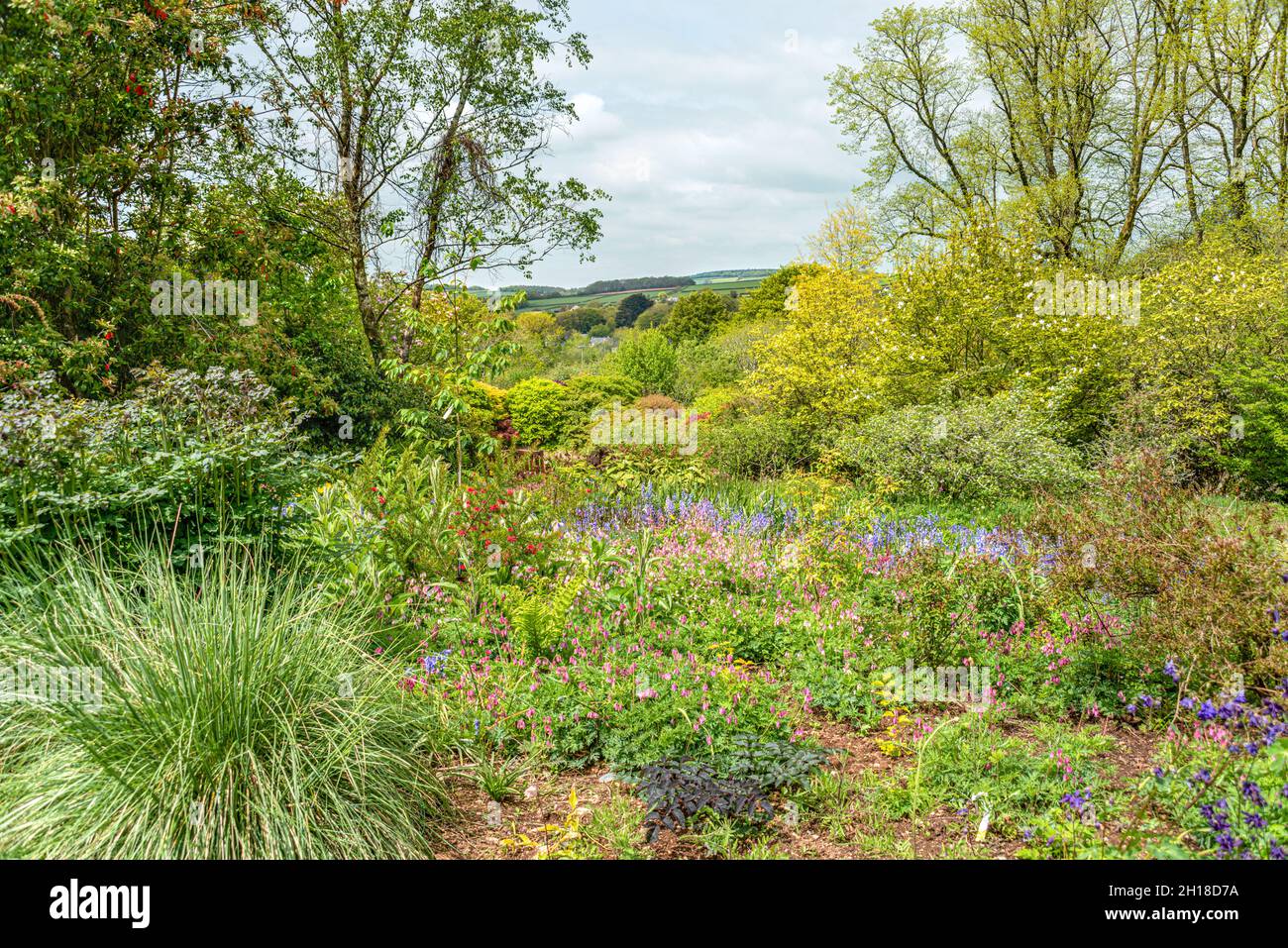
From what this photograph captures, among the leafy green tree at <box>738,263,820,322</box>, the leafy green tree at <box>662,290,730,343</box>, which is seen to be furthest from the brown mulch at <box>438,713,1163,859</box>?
the leafy green tree at <box>662,290,730,343</box>

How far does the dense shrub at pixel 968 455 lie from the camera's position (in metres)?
8.65

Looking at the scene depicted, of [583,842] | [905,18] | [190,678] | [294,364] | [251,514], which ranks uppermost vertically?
[905,18]

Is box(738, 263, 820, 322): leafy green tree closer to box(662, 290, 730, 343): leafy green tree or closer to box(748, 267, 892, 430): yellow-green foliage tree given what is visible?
box(662, 290, 730, 343): leafy green tree

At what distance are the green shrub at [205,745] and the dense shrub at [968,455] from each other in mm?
6858

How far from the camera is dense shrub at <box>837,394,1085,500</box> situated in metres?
8.65

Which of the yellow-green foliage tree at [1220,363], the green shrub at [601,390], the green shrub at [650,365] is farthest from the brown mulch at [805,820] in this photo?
the green shrub at [650,365]

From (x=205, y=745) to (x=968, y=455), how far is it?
8.27 m

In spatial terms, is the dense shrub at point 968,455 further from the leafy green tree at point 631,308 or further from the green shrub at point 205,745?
the leafy green tree at point 631,308

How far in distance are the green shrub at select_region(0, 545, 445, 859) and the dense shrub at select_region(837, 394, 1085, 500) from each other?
6858mm

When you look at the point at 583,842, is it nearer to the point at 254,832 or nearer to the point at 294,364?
the point at 254,832

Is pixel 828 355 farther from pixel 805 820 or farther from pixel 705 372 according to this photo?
pixel 805 820
